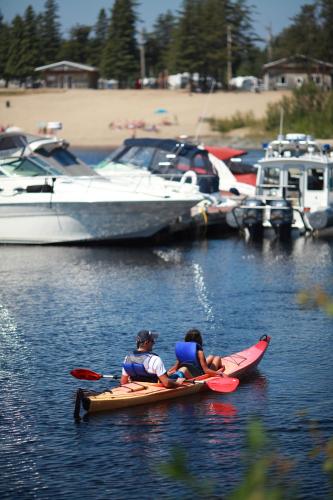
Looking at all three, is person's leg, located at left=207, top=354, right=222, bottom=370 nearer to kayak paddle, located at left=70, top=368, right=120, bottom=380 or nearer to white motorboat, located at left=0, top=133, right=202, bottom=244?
kayak paddle, located at left=70, top=368, right=120, bottom=380

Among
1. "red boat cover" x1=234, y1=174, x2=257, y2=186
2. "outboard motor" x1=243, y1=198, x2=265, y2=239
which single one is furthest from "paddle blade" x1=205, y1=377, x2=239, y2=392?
"red boat cover" x1=234, y1=174, x2=257, y2=186

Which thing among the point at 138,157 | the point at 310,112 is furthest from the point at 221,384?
the point at 310,112

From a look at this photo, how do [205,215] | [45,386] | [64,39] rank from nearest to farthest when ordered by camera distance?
[45,386]
[205,215]
[64,39]

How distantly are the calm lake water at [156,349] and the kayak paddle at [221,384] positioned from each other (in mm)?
200

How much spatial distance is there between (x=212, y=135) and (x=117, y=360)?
76296 millimetres

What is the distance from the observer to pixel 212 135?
9488cm

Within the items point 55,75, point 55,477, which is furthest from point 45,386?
point 55,75

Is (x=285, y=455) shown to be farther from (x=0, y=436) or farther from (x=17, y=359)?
(x=17, y=359)

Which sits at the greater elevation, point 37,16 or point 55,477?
point 37,16

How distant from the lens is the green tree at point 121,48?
124625 millimetres

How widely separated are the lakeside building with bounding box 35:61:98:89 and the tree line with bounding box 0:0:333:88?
1.44 meters

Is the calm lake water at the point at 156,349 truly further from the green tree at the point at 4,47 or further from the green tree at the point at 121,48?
the green tree at the point at 121,48

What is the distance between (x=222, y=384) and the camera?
17.1 m

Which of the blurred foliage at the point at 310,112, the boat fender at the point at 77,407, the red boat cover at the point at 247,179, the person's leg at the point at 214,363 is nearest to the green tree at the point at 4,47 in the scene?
the blurred foliage at the point at 310,112
